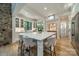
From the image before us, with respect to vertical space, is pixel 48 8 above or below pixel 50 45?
above

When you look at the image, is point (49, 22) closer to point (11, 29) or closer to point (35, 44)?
point (35, 44)

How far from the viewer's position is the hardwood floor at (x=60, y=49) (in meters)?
1.89

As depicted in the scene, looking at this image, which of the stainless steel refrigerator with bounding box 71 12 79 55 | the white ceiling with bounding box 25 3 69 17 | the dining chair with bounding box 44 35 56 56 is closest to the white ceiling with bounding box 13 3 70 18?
the white ceiling with bounding box 25 3 69 17

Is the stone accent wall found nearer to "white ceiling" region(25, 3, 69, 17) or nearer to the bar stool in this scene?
the bar stool

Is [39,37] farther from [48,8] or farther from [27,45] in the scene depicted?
[48,8]

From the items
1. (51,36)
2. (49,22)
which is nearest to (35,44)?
(51,36)

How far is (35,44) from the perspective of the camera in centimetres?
194

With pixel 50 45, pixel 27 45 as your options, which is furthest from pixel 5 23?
pixel 50 45

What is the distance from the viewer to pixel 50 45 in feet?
6.41

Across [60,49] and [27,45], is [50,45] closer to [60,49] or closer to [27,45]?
[60,49]

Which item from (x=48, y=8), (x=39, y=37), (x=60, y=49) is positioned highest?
(x=48, y=8)

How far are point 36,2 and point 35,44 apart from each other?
0.69 metres

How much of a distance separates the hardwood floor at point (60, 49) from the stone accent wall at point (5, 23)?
12cm

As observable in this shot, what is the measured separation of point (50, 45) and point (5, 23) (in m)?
0.81
